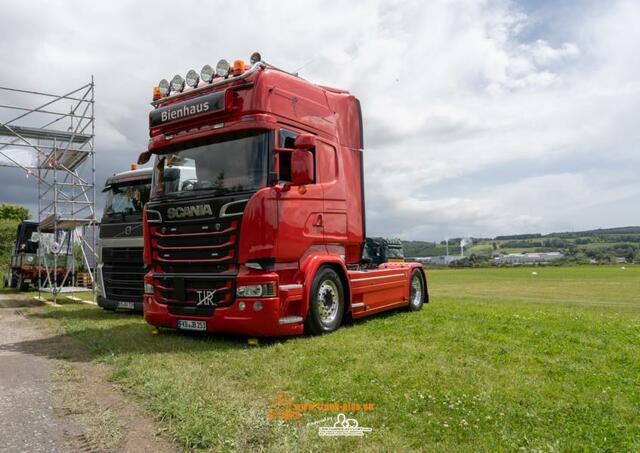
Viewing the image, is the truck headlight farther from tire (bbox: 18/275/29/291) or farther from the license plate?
tire (bbox: 18/275/29/291)

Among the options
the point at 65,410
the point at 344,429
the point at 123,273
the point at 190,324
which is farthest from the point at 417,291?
the point at 65,410

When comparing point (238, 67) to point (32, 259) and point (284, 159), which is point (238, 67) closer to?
point (284, 159)

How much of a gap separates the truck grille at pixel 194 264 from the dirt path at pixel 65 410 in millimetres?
1435

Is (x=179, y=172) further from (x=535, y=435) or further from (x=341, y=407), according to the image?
(x=535, y=435)

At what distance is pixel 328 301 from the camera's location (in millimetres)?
7523

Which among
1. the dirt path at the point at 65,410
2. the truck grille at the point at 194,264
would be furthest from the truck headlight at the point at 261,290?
the dirt path at the point at 65,410

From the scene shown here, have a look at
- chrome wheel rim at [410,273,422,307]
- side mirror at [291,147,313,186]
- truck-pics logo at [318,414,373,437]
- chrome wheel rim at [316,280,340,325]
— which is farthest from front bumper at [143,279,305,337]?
chrome wheel rim at [410,273,422,307]

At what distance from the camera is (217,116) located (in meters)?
6.88

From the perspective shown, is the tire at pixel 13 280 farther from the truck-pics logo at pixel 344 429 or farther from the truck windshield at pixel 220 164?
the truck-pics logo at pixel 344 429

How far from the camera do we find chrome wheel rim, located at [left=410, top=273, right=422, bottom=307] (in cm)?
1072

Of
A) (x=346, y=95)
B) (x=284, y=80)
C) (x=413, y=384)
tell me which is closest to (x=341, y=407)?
(x=413, y=384)

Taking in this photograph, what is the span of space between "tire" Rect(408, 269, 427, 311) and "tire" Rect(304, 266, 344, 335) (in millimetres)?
3271

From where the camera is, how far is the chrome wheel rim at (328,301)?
7.27m

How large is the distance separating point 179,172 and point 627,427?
20.4 feet
